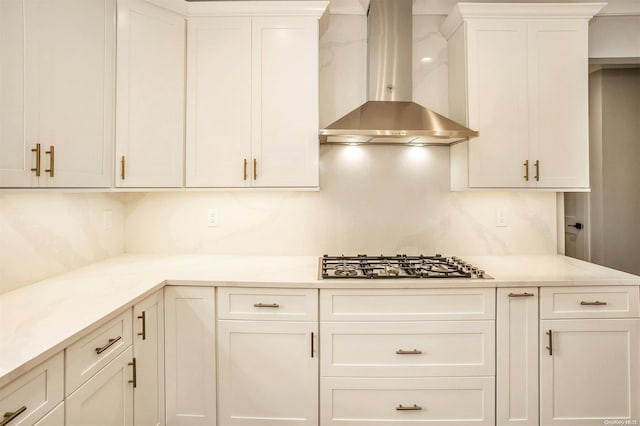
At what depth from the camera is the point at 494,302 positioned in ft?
6.25

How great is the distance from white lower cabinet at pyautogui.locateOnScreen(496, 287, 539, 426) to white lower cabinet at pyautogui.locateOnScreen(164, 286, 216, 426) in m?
1.47

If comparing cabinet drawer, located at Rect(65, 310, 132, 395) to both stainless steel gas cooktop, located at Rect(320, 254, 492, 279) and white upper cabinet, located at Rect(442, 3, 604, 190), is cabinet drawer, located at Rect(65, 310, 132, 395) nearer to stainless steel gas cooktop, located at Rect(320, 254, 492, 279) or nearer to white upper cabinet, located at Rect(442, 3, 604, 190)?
stainless steel gas cooktop, located at Rect(320, 254, 492, 279)

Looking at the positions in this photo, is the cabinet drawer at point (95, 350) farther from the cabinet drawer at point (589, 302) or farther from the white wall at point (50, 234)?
the cabinet drawer at point (589, 302)

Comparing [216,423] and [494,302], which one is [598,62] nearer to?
[494,302]

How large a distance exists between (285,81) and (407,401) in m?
1.90

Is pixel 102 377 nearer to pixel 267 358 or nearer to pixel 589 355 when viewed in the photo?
pixel 267 358

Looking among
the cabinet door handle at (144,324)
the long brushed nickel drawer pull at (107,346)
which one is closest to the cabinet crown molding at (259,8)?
the cabinet door handle at (144,324)

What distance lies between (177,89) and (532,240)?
251cm

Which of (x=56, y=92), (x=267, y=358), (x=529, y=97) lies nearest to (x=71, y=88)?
(x=56, y=92)

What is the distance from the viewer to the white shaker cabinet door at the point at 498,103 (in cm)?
224

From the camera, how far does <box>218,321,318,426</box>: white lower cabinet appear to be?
1.91 m

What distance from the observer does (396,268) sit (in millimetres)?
2100

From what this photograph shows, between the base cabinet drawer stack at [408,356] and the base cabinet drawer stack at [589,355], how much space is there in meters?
0.30

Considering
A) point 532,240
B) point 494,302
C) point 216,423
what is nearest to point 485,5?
point 532,240
